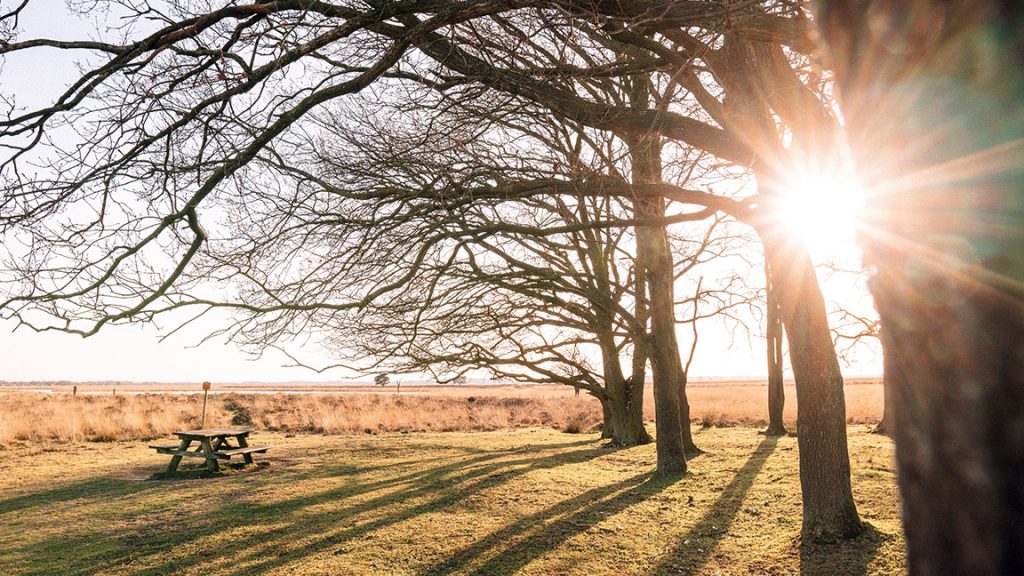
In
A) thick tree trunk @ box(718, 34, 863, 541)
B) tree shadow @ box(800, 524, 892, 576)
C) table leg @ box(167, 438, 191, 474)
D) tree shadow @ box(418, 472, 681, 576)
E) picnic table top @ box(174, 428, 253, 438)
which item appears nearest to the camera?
tree shadow @ box(800, 524, 892, 576)

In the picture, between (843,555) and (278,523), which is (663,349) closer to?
(843,555)

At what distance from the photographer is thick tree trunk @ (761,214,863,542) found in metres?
5.96

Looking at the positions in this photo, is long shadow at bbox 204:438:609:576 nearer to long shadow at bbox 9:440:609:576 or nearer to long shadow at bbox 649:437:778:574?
long shadow at bbox 9:440:609:576

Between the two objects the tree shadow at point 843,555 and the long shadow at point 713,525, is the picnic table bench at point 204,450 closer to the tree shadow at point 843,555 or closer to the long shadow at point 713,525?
the long shadow at point 713,525

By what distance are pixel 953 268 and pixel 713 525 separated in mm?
6350

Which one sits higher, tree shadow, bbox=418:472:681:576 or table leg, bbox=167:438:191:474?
table leg, bbox=167:438:191:474

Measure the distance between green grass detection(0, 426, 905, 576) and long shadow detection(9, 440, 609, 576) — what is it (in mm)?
30

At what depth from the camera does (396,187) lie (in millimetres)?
7277

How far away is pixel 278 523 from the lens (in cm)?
711

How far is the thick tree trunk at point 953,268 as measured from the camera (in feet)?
3.78

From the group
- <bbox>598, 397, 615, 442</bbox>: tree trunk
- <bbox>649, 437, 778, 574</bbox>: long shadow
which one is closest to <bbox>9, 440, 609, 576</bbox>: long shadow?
<bbox>649, 437, 778, 574</bbox>: long shadow

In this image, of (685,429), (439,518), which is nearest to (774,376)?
(685,429)

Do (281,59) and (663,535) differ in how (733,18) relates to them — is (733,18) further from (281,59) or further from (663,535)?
(663,535)

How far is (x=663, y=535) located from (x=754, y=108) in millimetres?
4481
